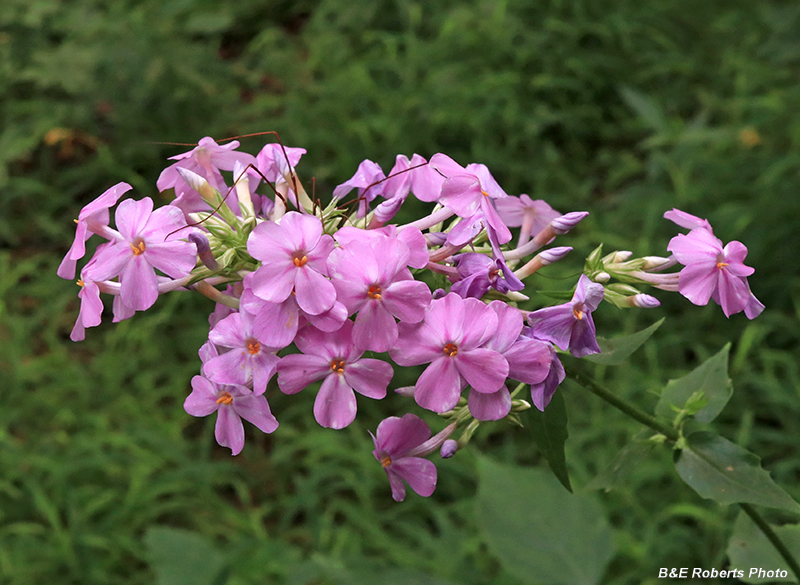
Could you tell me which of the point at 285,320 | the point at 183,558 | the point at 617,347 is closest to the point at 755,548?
the point at 617,347

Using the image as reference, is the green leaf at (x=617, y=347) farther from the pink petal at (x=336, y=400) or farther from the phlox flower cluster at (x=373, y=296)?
the pink petal at (x=336, y=400)

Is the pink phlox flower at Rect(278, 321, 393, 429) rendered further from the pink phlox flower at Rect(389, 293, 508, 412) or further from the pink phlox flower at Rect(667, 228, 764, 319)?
the pink phlox flower at Rect(667, 228, 764, 319)

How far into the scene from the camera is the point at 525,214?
3.69ft

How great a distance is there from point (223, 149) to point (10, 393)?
207cm

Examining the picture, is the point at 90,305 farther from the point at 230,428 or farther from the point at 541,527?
the point at 541,527

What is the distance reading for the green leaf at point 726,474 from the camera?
102 centimetres

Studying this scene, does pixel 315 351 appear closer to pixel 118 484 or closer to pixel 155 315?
pixel 118 484

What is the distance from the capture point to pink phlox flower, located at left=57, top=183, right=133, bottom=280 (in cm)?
90

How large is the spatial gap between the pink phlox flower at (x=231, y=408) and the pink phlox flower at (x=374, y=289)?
0.58 feet

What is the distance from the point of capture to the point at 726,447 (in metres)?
1.12

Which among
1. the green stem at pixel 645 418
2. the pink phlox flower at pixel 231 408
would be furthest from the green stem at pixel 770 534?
the pink phlox flower at pixel 231 408

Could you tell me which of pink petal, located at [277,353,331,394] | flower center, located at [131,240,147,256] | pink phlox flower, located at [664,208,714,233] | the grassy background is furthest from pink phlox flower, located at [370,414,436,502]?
the grassy background

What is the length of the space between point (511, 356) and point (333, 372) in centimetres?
22

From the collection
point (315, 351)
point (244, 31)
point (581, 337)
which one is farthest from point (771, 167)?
point (244, 31)
